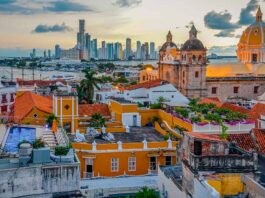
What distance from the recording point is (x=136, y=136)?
26.2 metres

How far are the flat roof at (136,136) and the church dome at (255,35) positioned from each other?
35.3m

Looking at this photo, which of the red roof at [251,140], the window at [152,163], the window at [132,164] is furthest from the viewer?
the window at [152,163]

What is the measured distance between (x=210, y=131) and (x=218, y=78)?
97.1 feet

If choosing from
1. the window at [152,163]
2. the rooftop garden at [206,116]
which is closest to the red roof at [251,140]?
the rooftop garden at [206,116]

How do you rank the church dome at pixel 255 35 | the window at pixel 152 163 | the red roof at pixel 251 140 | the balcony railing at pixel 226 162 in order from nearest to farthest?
1. the balcony railing at pixel 226 162
2. the red roof at pixel 251 140
3. the window at pixel 152 163
4. the church dome at pixel 255 35

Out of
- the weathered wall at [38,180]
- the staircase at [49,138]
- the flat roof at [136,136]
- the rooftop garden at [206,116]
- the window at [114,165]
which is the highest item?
the rooftop garden at [206,116]

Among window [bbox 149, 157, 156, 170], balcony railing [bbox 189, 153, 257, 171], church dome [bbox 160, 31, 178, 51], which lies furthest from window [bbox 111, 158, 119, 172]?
church dome [bbox 160, 31, 178, 51]

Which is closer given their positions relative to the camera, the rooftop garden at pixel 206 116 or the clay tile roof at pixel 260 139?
the clay tile roof at pixel 260 139

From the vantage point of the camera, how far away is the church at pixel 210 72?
5131cm

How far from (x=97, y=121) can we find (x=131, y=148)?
6.92 metres

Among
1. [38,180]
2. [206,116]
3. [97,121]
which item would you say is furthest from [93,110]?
[38,180]

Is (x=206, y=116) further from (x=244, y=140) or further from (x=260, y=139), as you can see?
(x=260, y=139)

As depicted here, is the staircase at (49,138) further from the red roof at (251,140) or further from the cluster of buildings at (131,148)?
the red roof at (251,140)

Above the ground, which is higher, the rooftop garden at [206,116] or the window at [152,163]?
the rooftop garden at [206,116]
